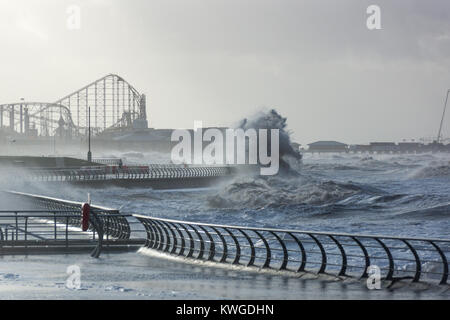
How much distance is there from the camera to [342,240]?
4225 centimetres

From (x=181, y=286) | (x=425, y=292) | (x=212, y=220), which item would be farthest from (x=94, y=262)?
(x=212, y=220)

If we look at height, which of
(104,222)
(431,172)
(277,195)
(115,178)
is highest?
(104,222)

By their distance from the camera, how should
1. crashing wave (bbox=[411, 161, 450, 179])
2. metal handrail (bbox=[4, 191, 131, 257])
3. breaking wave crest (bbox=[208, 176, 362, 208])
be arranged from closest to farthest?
1. metal handrail (bbox=[4, 191, 131, 257])
2. breaking wave crest (bbox=[208, 176, 362, 208])
3. crashing wave (bbox=[411, 161, 450, 179])

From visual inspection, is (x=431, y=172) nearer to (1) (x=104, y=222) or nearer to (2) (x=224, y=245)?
(1) (x=104, y=222)

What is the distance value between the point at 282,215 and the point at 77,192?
20131mm

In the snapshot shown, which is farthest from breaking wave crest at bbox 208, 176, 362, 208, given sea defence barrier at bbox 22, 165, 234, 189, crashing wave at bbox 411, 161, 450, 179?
crashing wave at bbox 411, 161, 450, 179

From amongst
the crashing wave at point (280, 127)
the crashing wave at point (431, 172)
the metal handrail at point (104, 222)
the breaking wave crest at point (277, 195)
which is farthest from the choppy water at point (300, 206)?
the crashing wave at point (431, 172)

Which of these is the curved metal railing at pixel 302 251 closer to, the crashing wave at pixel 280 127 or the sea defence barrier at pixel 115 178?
the sea defence barrier at pixel 115 178

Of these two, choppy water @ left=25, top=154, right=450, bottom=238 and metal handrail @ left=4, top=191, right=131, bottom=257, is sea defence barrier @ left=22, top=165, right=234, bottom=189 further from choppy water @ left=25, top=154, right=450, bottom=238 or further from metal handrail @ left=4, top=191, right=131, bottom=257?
metal handrail @ left=4, top=191, right=131, bottom=257

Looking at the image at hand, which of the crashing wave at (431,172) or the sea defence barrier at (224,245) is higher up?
the sea defence barrier at (224,245)

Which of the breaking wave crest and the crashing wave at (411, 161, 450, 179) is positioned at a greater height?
the breaking wave crest

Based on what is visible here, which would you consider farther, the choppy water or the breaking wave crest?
the breaking wave crest

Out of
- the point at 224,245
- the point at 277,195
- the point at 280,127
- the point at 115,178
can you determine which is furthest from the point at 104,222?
the point at 280,127
